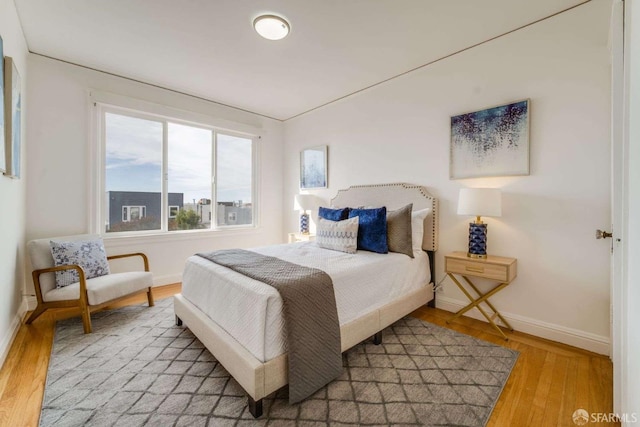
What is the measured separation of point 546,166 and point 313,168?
9.65 feet

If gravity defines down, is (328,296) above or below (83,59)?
below

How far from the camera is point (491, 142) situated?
2.54 metres

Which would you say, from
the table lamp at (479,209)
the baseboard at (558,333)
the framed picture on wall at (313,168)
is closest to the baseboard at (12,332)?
the framed picture on wall at (313,168)

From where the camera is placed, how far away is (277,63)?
2.96 m

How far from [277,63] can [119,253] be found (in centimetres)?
296

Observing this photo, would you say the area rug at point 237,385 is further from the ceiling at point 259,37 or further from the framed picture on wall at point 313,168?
the ceiling at point 259,37

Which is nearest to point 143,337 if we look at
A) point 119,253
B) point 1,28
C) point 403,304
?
point 119,253

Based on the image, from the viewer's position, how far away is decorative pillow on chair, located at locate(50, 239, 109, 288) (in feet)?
8.41

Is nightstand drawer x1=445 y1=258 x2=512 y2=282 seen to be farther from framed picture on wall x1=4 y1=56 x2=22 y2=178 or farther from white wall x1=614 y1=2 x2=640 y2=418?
framed picture on wall x1=4 y1=56 x2=22 y2=178

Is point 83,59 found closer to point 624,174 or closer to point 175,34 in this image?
point 175,34

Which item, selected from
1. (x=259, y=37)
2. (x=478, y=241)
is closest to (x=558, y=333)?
(x=478, y=241)

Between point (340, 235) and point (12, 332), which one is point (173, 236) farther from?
point (340, 235)

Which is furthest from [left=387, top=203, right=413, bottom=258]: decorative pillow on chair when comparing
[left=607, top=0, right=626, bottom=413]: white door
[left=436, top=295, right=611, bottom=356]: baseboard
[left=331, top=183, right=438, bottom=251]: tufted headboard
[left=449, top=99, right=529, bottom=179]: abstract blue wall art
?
[left=607, top=0, right=626, bottom=413]: white door

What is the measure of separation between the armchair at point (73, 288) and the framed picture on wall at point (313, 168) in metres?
2.68
